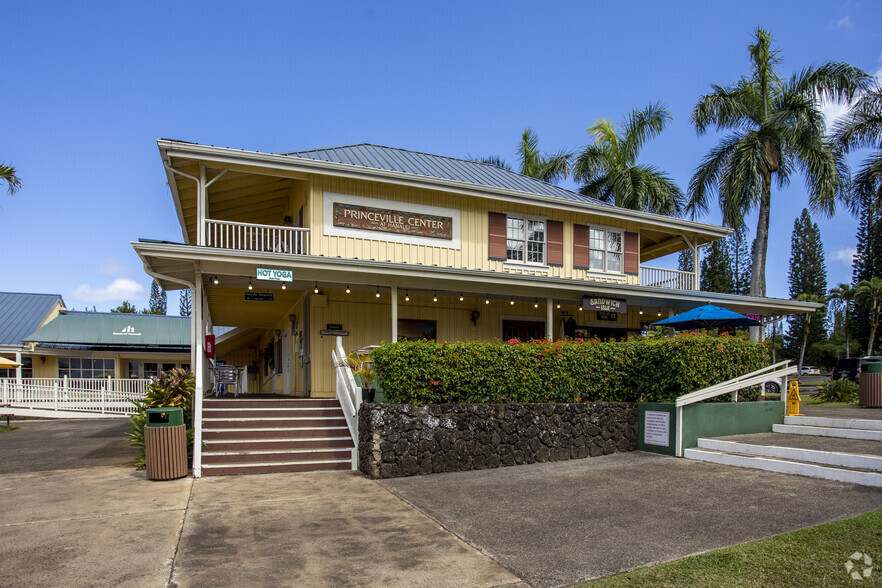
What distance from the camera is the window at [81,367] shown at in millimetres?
30047

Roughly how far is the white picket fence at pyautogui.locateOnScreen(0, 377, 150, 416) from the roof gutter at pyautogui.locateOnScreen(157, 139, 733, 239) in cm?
1609

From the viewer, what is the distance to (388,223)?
572 inches

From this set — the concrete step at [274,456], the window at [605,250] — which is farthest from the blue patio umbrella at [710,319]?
the concrete step at [274,456]

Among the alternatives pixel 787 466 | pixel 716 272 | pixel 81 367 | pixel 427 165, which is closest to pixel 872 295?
pixel 716 272

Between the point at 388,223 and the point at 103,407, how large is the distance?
730 inches

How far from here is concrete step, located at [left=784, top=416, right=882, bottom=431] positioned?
30.3 feet

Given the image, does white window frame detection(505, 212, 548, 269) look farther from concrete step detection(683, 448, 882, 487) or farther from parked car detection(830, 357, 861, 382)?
parked car detection(830, 357, 861, 382)

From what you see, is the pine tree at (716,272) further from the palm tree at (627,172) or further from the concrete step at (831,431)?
the concrete step at (831,431)

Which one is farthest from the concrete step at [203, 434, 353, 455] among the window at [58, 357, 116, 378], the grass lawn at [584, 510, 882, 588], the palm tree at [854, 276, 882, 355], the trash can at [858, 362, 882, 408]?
the palm tree at [854, 276, 882, 355]

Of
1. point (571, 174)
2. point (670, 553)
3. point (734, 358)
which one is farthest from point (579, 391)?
point (571, 174)

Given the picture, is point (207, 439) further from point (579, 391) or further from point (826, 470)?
point (826, 470)

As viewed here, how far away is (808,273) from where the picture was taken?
6388cm

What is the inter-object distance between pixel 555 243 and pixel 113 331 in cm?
2463

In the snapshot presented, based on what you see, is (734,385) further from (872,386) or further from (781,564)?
(872,386)
